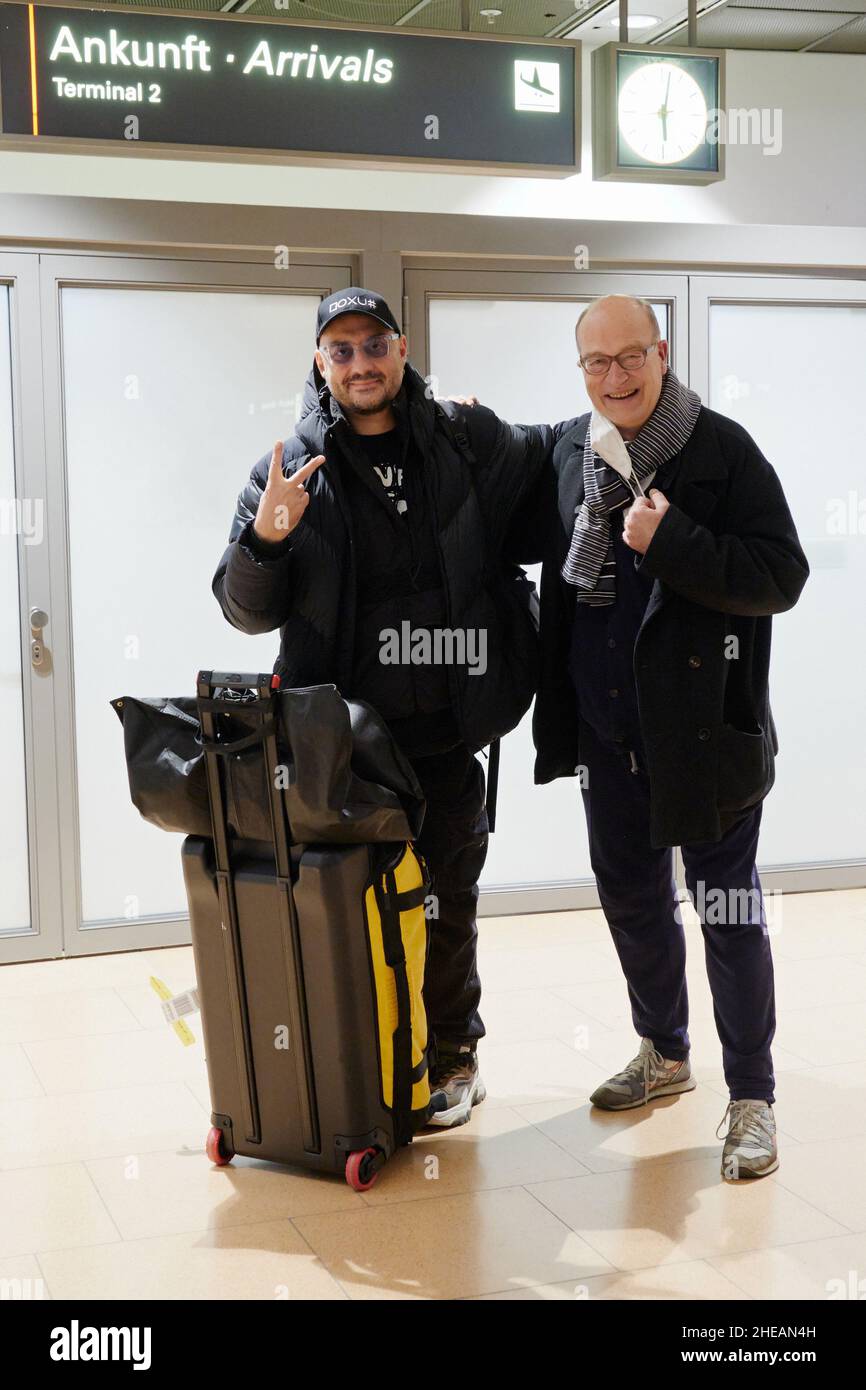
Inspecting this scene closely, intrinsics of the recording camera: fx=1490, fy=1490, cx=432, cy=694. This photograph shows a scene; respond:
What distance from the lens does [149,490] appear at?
4.50 m

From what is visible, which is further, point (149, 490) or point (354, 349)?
point (149, 490)

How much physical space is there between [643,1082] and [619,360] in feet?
5.00

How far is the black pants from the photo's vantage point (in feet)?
9.99

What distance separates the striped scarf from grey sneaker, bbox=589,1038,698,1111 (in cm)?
104

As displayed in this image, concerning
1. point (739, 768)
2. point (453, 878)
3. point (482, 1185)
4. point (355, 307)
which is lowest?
point (482, 1185)

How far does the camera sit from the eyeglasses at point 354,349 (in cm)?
282

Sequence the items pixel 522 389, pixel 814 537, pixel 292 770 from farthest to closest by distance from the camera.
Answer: pixel 814 537, pixel 522 389, pixel 292 770

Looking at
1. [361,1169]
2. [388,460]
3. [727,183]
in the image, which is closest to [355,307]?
[388,460]

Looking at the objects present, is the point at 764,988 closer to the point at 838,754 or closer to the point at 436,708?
the point at 436,708

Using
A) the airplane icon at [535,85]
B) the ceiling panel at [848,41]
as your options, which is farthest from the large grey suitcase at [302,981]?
the ceiling panel at [848,41]

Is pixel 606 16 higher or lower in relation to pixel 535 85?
higher

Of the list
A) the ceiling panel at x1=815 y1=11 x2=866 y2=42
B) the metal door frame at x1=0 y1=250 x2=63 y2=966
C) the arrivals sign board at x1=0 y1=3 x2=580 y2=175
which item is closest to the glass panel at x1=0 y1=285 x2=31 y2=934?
the metal door frame at x1=0 y1=250 x2=63 y2=966

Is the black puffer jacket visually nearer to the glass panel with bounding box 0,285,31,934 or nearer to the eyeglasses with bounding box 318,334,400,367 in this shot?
the eyeglasses with bounding box 318,334,400,367

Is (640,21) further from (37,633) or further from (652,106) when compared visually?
(37,633)
